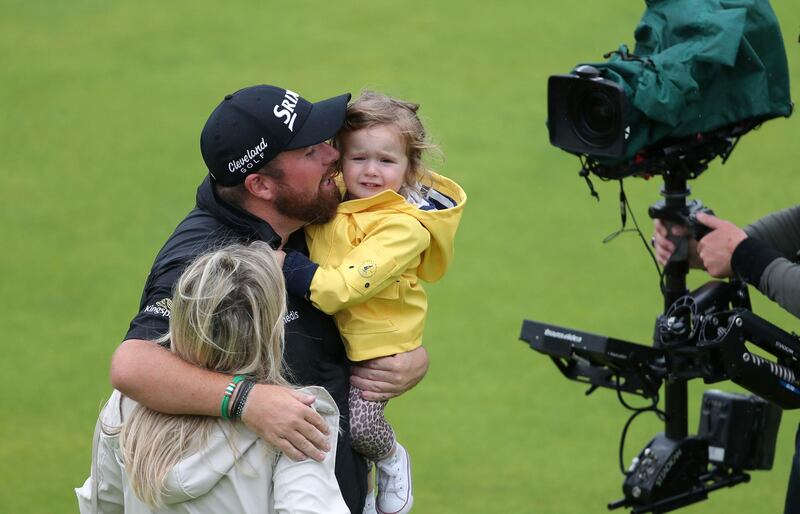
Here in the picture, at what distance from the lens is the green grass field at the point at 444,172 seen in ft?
16.4

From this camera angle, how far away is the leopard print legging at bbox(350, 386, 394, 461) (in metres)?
3.03

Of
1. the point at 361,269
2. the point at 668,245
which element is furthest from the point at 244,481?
the point at 668,245

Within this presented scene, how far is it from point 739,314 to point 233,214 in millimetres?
1652

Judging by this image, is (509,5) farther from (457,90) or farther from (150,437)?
(150,437)

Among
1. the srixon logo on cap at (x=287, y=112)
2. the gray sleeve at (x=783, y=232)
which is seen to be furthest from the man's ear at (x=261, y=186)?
the gray sleeve at (x=783, y=232)

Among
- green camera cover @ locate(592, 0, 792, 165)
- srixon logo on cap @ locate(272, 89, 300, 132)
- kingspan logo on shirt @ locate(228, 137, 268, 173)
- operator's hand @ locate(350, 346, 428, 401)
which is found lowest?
operator's hand @ locate(350, 346, 428, 401)

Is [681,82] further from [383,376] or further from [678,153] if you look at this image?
[383,376]

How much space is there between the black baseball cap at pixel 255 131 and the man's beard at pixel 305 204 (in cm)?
9

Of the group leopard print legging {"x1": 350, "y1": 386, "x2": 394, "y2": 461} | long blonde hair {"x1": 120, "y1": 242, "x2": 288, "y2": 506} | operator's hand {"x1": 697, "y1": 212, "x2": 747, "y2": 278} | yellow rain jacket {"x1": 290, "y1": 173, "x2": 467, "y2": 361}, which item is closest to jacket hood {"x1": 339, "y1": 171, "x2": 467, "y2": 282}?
yellow rain jacket {"x1": 290, "y1": 173, "x2": 467, "y2": 361}

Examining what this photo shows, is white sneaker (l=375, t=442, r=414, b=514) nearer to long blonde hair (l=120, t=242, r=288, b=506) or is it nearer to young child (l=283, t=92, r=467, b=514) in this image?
young child (l=283, t=92, r=467, b=514)

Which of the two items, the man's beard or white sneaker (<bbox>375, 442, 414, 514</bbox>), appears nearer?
the man's beard

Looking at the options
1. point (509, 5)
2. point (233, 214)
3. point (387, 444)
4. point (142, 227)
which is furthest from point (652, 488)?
point (509, 5)

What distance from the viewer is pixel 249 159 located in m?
2.92

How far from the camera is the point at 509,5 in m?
8.52
